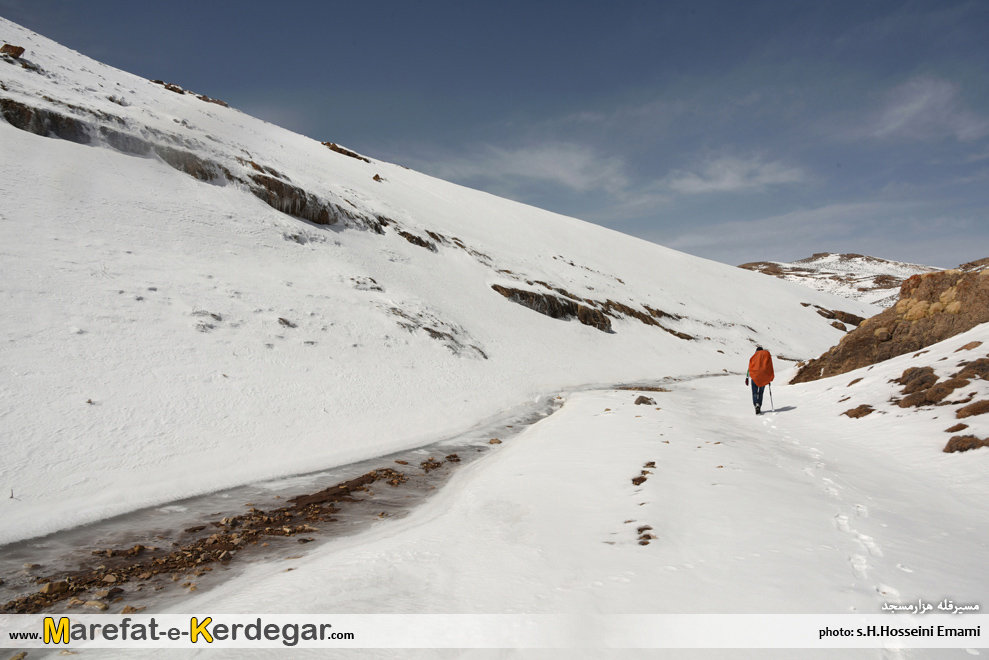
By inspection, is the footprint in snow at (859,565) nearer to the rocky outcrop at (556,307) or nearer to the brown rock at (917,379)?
the brown rock at (917,379)

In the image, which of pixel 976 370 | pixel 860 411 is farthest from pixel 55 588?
pixel 976 370

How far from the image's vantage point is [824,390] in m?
12.0

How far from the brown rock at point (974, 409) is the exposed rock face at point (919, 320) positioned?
5322 mm

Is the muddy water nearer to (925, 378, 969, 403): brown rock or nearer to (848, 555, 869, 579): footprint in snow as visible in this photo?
(848, 555, 869, 579): footprint in snow

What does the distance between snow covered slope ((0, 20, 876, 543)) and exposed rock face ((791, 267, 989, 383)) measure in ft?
31.6

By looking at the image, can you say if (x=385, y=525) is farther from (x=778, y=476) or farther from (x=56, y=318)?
(x=56, y=318)

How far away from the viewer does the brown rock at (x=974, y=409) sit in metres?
7.14

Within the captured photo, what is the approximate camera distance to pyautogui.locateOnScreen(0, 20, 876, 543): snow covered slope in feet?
25.8

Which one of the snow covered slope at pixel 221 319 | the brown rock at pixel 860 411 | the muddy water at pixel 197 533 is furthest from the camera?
the brown rock at pixel 860 411

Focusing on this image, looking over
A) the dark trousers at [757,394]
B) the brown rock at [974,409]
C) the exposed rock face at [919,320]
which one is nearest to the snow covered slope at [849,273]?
the exposed rock face at [919,320]

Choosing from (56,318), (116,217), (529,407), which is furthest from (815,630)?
(116,217)

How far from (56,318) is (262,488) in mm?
6570

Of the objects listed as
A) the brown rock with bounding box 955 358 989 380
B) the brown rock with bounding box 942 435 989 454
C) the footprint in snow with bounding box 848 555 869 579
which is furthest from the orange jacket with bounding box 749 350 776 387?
the footprint in snow with bounding box 848 555 869 579

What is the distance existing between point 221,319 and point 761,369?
14.4m
